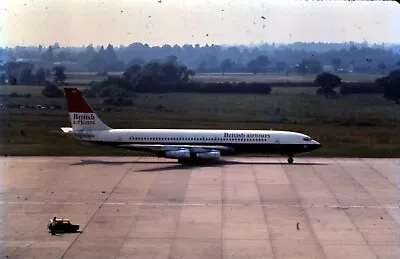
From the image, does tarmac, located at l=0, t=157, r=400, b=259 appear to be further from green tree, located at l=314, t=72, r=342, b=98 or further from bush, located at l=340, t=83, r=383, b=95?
green tree, located at l=314, t=72, r=342, b=98

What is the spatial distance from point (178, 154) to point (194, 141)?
5.71ft

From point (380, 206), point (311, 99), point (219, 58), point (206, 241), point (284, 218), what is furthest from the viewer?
point (219, 58)

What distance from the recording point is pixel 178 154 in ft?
165

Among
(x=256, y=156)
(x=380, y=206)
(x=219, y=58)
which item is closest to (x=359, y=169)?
(x=256, y=156)

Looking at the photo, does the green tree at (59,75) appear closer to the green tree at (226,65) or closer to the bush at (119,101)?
the bush at (119,101)

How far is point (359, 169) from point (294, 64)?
7013cm

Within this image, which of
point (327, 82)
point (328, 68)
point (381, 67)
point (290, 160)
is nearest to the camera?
point (290, 160)

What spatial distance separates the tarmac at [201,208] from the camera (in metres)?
27.5

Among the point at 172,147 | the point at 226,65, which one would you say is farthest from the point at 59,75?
the point at 172,147


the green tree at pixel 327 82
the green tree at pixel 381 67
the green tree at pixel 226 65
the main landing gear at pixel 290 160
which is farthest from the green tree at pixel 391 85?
the main landing gear at pixel 290 160

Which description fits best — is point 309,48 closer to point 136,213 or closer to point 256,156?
point 256,156

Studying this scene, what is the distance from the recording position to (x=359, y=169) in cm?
4900

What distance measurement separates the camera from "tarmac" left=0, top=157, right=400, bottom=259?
27.5 metres

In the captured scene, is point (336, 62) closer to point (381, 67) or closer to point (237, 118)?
point (381, 67)
